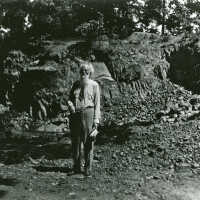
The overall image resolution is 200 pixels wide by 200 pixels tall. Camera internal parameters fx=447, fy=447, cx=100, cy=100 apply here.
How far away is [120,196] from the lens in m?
6.12

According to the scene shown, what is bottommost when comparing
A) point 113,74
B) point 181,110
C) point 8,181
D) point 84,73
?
point 8,181

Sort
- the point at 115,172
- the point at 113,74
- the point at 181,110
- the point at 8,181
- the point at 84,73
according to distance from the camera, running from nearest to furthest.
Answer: the point at 84,73 → the point at 8,181 → the point at 115,172 → the point at 181,110 → the point at 113,74

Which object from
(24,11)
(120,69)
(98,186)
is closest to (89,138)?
(98,186)

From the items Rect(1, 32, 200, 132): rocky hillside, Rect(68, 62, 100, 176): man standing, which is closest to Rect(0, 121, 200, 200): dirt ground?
Rect(68, 62, 100, 176): man standing

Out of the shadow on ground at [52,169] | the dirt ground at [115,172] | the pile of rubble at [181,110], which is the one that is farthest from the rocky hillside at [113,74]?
the shadow on ground at [52,169]

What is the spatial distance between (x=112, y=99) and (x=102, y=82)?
0.61 metres

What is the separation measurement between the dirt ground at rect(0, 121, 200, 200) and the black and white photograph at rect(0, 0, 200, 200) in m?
0.02

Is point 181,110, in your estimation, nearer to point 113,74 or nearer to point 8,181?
point 113,74

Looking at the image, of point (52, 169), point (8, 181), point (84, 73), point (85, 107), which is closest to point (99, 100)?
point (85, 107)

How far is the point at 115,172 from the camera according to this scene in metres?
7.40

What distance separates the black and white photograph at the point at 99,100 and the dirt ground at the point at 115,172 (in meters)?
0.02

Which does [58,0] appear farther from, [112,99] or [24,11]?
[112,99]

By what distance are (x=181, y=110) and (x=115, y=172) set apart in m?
4.84

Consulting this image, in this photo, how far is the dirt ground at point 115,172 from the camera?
624 centimetres
